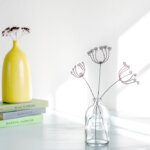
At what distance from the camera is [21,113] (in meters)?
1.65

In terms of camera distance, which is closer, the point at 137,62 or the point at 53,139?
the point at 53,139

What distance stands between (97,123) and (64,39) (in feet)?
3.50

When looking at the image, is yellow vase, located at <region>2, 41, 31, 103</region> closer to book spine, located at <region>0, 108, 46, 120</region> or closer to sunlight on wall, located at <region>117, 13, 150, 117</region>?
book spine, located at <region>0, 108, 46, 120</region>

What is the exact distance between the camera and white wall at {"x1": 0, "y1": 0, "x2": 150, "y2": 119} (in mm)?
2248

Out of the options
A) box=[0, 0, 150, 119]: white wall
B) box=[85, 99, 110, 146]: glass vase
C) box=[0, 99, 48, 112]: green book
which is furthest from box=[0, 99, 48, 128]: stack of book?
box=[0, 0, 150, 119]: white wall

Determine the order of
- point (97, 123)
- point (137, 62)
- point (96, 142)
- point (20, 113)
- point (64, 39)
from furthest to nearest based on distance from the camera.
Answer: point (64, 39) → point (137, 62) → point (20, 113) → point (97, 123) → point (96, 142)

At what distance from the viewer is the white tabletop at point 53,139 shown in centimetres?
127

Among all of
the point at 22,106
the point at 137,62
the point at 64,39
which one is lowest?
the point at 22,106

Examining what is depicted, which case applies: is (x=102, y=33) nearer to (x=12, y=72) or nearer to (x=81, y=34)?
(x=81, y=34)

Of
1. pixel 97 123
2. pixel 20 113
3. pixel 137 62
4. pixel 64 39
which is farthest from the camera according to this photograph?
pixel 64 39

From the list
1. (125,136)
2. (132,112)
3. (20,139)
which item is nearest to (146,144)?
(125,136)

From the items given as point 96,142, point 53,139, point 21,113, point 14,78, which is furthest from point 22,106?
point 96,142

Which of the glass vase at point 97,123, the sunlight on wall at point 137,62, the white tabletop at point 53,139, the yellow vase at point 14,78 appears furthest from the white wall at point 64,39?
the glass vase at point 97,123

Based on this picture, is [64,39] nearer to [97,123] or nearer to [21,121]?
[21,121]
